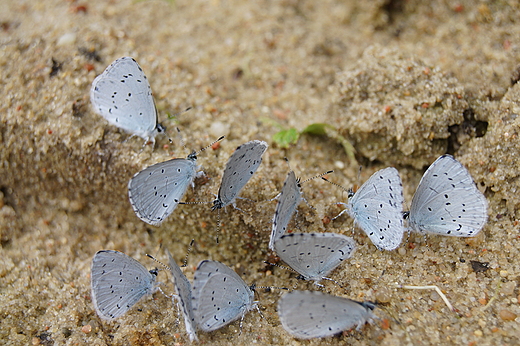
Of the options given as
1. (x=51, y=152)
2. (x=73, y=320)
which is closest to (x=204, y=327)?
(x=73, y=320)

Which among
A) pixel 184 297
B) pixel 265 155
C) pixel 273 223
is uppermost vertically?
pixel 273 223

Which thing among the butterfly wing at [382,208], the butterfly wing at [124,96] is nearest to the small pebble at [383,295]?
the butterfly wing at [382,208]

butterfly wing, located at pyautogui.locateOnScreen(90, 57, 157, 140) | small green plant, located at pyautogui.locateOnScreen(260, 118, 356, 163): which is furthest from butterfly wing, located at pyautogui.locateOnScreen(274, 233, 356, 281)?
butterfly wing, located at pyautogui.locateOnScreen(90, 57, 157, 140)

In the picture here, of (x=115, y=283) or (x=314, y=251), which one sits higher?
(x=314, y=251)

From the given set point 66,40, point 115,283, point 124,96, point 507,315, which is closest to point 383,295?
point 507,315

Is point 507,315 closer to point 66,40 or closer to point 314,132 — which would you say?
point 314,132

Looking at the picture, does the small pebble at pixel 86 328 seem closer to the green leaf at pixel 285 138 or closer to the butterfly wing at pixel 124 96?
the butterfly wing at pixel 124 96

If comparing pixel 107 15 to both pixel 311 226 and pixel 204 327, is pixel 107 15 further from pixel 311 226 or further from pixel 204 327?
pixel 204 327
